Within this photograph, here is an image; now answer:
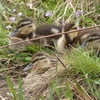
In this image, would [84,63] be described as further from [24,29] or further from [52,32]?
[24,29]

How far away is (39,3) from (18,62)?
3.57 feet

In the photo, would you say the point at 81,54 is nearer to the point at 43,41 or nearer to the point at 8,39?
the point at 43,41

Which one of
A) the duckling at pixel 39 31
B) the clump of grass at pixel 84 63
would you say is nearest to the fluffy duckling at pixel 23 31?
the duckling at pixel 39 31

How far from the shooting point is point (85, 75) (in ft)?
7.75

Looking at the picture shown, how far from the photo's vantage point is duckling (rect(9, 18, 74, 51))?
2967mm

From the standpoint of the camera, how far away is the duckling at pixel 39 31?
2967mm

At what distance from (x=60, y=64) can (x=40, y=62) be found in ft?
0.65

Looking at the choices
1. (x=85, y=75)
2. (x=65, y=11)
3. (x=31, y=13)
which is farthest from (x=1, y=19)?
(x=85, y=75)

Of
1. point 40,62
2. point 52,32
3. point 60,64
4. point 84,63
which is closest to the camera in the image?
point 84,63

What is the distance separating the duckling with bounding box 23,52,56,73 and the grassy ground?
74 millimetres

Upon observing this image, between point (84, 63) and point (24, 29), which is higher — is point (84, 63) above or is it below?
below

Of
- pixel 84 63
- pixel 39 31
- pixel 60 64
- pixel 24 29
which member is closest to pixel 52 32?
pixel 39 31

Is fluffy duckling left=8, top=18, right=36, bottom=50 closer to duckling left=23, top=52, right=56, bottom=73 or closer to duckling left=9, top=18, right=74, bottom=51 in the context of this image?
duckling left=9, top=18, right=74, bottom=51

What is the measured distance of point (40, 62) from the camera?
2742 millimetres
